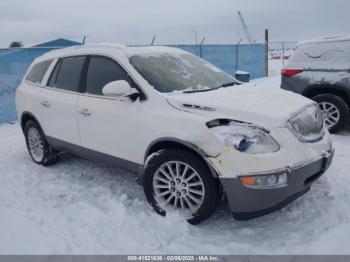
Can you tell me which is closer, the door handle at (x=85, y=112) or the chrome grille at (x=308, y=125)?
the chrome grille at (x=308, y=125)

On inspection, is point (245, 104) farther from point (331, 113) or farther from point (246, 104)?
point (331, 113)

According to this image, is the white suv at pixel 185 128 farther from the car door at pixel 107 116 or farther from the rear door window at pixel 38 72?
the rear door window at pixel 38 72

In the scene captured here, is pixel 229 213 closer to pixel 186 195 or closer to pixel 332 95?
pixel 186 195

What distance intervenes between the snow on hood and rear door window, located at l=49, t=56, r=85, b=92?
1.61 metres

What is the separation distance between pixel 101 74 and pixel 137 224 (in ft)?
6.37

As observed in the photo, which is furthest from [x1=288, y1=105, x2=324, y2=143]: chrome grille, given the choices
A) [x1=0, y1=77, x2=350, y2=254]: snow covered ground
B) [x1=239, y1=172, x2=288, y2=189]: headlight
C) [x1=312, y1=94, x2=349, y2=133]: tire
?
[x1=312, y1=94, x2=349, y2=133]: tire

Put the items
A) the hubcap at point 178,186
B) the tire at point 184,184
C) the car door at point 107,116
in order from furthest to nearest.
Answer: the car door at point 107,116, the hubcap at point 178,186, the tire at point 184,184

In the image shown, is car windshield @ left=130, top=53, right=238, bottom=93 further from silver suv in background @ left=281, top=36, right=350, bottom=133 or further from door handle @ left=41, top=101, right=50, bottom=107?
silver suv in background @ left=281, top=36, right=350, bottom=133

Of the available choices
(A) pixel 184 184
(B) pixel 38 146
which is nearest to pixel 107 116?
(A) pixel 184 184

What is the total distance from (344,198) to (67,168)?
3936mm

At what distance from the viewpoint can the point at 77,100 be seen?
4.66m

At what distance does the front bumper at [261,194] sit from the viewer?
3.18m

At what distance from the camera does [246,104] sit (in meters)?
3.53

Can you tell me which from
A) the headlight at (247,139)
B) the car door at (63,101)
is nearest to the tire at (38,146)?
the car door at (63,101)
